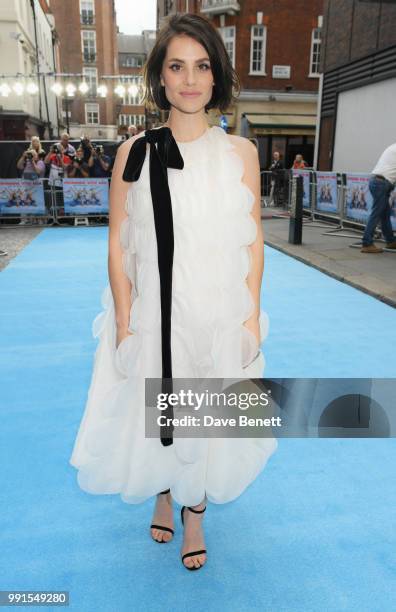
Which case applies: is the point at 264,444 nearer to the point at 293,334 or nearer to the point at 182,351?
the point at 182,351

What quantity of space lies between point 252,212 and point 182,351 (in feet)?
1.84

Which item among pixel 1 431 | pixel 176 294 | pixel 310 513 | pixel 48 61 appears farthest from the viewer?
pixel 48 61

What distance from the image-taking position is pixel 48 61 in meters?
38.4

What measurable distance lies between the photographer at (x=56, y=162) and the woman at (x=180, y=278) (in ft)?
36.6

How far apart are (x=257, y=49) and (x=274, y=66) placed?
112cm

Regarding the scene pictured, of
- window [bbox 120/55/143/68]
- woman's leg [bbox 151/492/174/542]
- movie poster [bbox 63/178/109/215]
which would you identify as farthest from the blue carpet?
window [bbox 120/55/143/68]

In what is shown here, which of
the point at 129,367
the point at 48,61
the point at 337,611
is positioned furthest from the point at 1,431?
the point at 48,61

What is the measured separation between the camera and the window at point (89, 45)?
182ft

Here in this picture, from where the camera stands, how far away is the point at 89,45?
183 feet

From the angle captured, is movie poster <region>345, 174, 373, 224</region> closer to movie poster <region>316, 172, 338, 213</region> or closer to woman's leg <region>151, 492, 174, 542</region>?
movie poster <region>316, 172, 338, 213</region>

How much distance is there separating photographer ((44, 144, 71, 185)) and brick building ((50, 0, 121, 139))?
44117mm

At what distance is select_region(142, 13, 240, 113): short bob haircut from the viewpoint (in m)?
1.75

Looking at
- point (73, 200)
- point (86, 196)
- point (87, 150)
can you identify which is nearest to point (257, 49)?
point (87, 150)

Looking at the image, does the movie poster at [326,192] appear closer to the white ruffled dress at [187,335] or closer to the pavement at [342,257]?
the pavement at [342,257]
